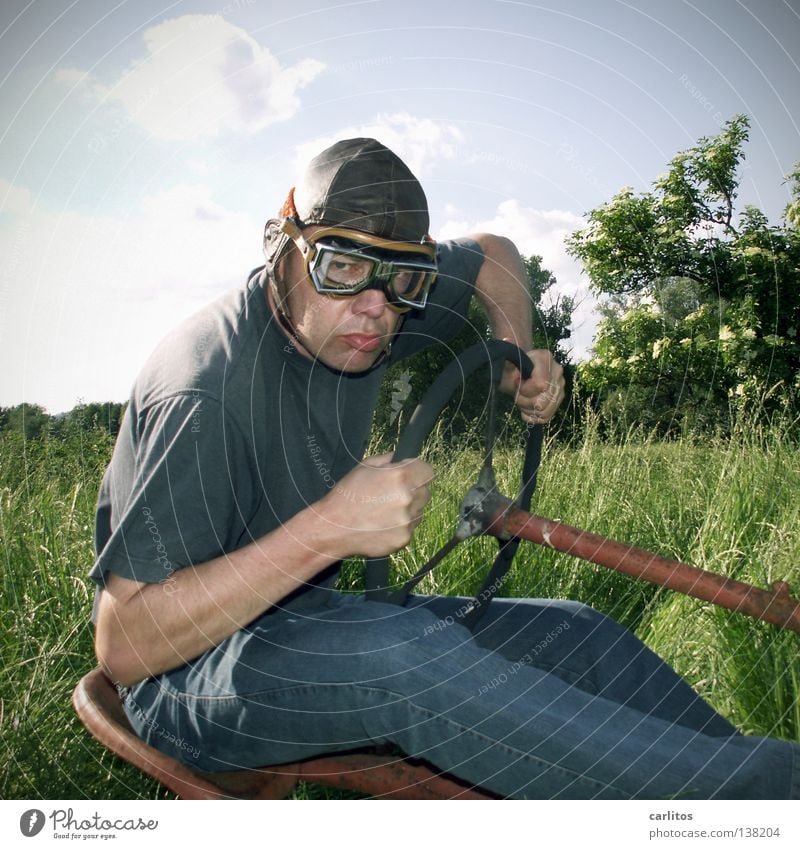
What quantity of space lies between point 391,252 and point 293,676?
75 centimetres

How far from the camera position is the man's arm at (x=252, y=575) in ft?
3.90

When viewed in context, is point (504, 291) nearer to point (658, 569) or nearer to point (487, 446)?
point (487, 446)

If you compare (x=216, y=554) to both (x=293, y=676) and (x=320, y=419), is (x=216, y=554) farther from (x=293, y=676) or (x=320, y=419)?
(x=320, y=419)

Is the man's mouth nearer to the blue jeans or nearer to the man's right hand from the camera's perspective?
the man's right hand

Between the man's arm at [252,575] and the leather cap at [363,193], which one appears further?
the leather cap at [363,193]

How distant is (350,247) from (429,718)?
80 centimetres

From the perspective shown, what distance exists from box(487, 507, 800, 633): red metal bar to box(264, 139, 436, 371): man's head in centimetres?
45

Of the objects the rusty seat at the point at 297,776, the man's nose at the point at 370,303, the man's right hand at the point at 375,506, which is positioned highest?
the man's nose at the point at 370,303

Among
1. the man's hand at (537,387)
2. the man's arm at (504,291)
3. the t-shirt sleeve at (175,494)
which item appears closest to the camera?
Result: the t-shirt sleeve at (175,494)

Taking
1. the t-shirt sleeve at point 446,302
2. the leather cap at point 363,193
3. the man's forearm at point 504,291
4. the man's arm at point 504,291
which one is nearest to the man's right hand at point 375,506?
the leather cap at point 363,193
